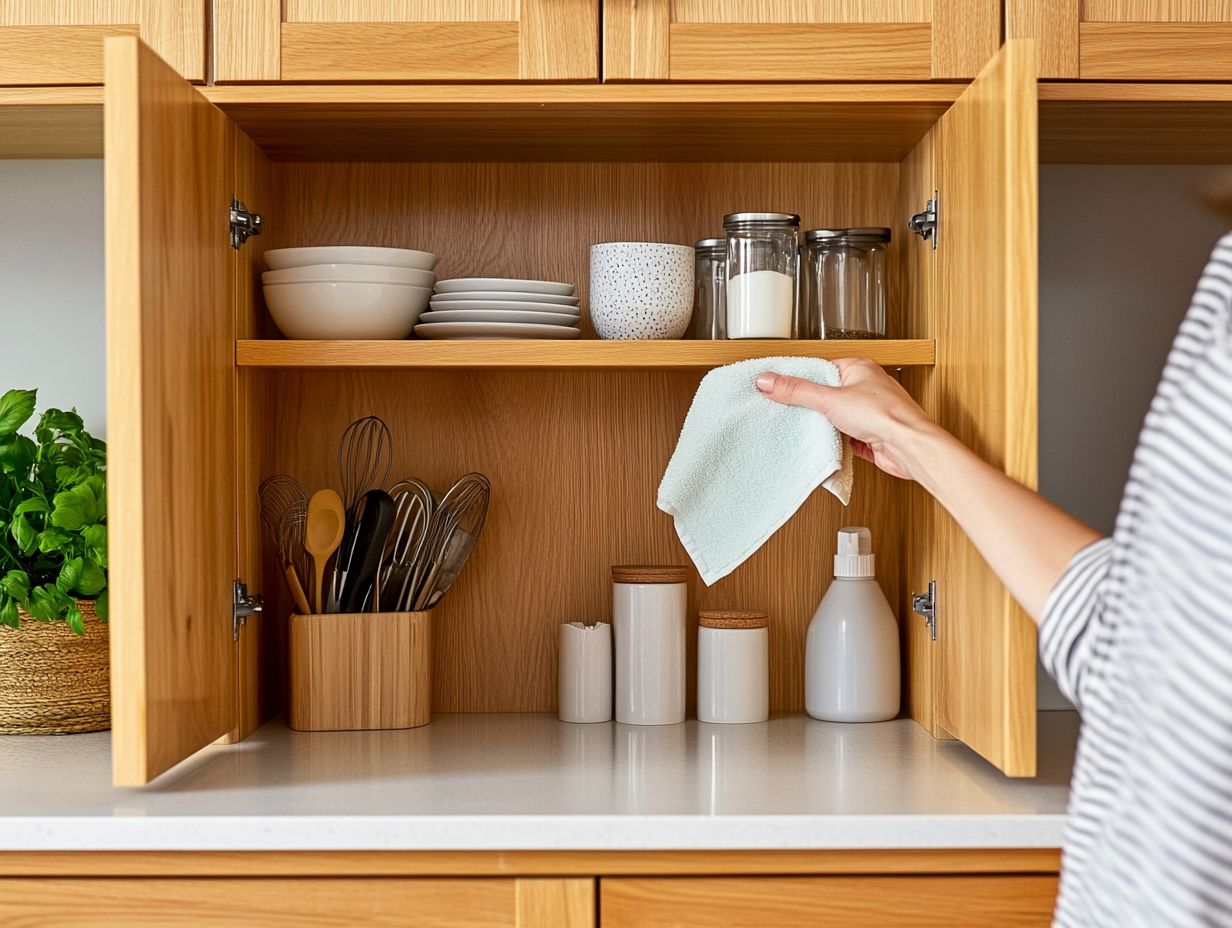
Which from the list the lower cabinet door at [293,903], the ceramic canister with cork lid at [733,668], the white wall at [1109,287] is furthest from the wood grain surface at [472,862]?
the white wall at [1109,287]

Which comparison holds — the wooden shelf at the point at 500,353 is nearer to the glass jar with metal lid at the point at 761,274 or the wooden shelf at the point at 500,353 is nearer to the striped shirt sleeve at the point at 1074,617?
the glass jar with metal lid at the point at 761,274

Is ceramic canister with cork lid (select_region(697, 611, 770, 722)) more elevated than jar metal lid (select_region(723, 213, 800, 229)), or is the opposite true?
jar metal lid (select_region(723, 213, 800, 229))

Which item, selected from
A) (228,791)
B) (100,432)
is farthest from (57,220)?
(228,791)

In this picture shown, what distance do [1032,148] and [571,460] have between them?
0.70 metres

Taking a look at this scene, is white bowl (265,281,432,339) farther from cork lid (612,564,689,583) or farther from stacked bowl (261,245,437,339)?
cork lid (612,564,689,583)

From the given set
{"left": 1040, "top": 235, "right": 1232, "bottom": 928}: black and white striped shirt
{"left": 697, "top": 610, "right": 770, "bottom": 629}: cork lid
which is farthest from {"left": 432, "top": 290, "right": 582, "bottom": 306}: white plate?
{"left": 1040, "top": 235, "right": 1232, "bottom": 928}: black and white striped shirt

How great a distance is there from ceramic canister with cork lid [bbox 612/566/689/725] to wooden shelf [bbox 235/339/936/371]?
0.92 ft

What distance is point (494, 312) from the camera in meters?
1.32

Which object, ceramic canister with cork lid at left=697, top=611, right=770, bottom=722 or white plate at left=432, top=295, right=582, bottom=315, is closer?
white plate at left=432, top=295, right=582, bottom=315

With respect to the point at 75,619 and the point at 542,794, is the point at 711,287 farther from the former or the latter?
the point at 75,619

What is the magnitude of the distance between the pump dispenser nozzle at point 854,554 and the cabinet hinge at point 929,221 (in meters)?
0.34

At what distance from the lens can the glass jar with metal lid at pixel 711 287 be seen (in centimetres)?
139

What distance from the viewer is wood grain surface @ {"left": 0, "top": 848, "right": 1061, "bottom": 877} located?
1.03m

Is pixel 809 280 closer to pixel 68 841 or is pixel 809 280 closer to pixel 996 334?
pixel 996 334
